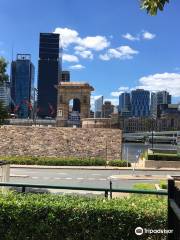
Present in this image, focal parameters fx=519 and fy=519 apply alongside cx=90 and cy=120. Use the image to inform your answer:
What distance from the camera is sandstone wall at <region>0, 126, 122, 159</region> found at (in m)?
61.8

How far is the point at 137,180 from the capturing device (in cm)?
3975

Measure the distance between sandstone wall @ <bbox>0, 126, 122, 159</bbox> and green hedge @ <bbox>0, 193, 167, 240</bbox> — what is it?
52.5 meters

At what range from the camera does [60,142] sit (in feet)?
208

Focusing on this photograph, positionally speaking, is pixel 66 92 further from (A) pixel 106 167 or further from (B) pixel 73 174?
(B) pixel 73 174

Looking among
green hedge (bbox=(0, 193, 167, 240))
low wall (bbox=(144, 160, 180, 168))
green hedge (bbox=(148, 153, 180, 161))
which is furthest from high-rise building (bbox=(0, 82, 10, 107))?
green hedge (bbox=(0, 193, 167, 240))

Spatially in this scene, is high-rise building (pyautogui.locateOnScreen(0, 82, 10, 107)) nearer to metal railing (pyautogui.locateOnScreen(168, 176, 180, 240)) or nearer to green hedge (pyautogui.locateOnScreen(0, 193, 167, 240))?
green hedge (pyautogui.locateOnScreen(0, 193, 167, 240))

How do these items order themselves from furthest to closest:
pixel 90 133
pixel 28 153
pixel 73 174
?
pixel 90 133
pixel 28 153
pixel 73 174

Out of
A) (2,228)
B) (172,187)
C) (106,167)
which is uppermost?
(172,187)

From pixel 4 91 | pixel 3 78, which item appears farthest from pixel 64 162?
pixel 4 91

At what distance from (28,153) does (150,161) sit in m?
15.5

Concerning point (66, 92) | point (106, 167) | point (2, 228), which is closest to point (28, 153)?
point (106, 167)

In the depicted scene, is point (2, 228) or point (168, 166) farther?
point (168, 166)

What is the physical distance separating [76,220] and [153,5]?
11.9 feet

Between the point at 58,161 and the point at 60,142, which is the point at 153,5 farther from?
the point at 60,142
